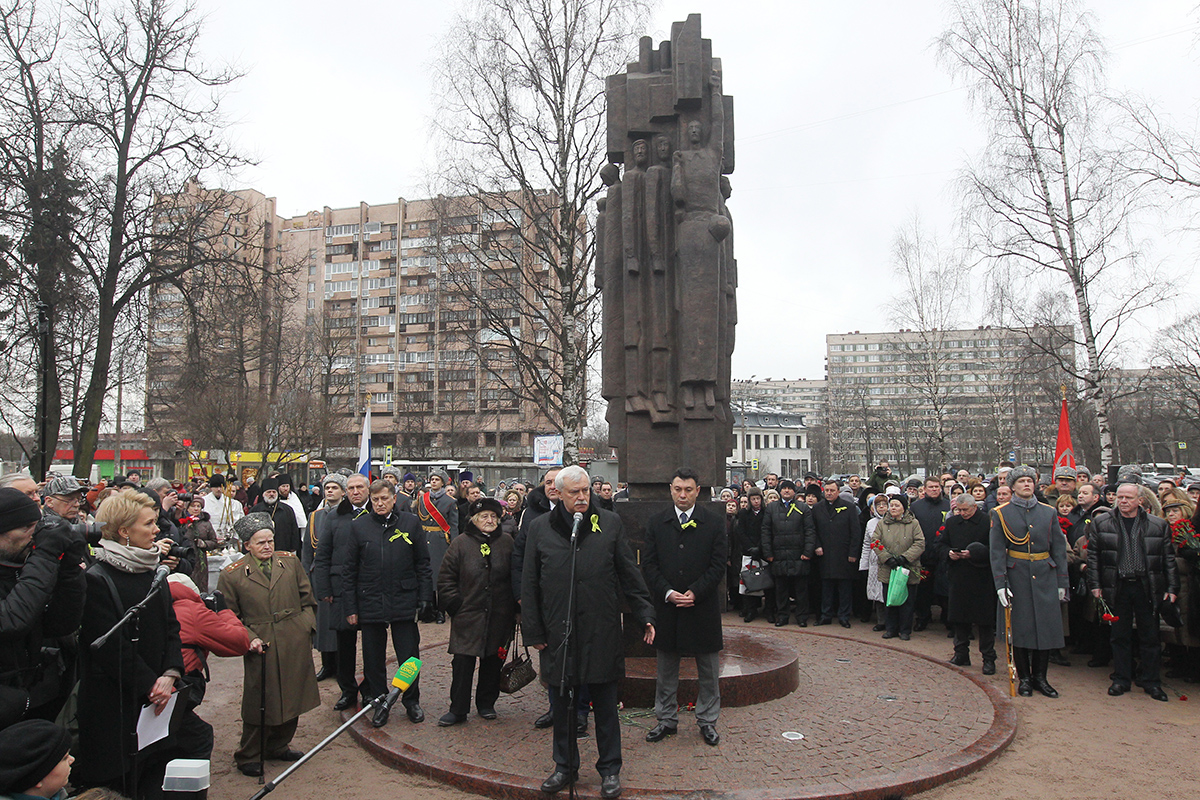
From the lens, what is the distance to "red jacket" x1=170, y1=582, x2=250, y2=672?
4.57m

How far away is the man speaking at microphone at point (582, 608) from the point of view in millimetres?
4734

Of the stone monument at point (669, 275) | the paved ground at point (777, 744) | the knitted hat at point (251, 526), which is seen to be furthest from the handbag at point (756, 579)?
the knitted hat at point (251, 526)

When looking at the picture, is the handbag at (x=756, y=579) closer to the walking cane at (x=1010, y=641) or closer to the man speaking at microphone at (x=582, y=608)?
the walking cane at (x=1010, y=641)

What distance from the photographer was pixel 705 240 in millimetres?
7949

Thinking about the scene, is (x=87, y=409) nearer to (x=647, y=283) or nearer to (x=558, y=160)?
(x=558, y=160)

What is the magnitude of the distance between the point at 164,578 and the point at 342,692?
3557 millimetres

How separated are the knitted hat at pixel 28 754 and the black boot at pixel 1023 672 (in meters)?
7.62

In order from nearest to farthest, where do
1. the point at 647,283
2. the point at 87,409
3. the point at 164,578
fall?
1. the point at 164,578
2. the point at 647,283
3. the point at 87,409

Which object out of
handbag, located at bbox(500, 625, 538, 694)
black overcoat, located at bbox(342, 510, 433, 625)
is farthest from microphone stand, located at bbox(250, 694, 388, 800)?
black overcoat, located at bbox(342, 510, 433, 625)

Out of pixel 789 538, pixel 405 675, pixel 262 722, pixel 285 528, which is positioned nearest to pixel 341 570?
pixel 262 722

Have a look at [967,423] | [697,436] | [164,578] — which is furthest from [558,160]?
[967,423]

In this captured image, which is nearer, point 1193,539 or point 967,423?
point 1193,539

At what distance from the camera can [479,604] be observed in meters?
6.31

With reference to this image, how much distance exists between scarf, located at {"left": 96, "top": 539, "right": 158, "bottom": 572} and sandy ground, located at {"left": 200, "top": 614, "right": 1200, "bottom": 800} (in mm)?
2029
